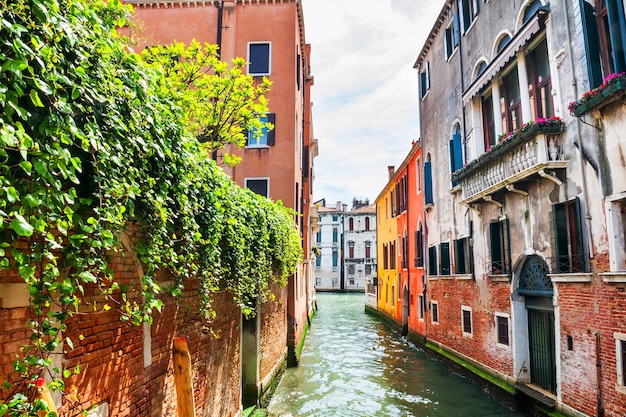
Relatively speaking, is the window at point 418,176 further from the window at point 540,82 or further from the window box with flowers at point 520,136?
the window at point 540,82

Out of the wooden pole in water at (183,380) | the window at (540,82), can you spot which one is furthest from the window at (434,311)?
the wooden pole in water at (183,380)

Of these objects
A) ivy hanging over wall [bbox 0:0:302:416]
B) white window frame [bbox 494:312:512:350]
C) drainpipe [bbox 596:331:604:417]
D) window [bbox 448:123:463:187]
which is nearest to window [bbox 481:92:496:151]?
window [bbox 448:123:463:187]

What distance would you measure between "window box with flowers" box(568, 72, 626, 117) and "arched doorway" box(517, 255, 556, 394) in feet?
9.90

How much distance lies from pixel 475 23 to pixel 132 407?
11.7 metres

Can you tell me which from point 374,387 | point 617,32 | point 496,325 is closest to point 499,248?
point 496,325

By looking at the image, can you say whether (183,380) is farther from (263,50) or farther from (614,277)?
(263,50)

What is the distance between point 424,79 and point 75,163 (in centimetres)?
1624

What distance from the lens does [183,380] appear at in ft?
13.8

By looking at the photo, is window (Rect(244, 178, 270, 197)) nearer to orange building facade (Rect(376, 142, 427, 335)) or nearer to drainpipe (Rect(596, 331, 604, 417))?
orange building facade (Rect(376, 142, 427, 335))

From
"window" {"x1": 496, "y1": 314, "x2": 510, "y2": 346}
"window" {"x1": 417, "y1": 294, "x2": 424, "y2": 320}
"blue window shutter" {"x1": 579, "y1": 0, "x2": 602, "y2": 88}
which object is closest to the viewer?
"blue window shutter" {"x1": 579, "y1": 0, "x2": 602, "y2": 88}

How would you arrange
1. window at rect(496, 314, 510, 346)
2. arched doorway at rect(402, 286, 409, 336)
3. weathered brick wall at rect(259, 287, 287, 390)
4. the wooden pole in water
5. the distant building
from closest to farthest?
the wooden pole in water → weathered brick wall at rect(259, 287, 287, 390) → window at rect(496, 314, 510, 346) → arched doorway at rect(402, 286, 409, 336) → the distant building

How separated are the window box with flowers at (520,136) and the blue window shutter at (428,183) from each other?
473 centimetres

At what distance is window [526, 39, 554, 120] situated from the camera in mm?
8742

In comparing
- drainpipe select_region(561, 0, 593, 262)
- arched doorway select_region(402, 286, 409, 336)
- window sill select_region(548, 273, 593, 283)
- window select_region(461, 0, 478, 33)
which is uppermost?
window select_region(461, 0, 478, 33)
